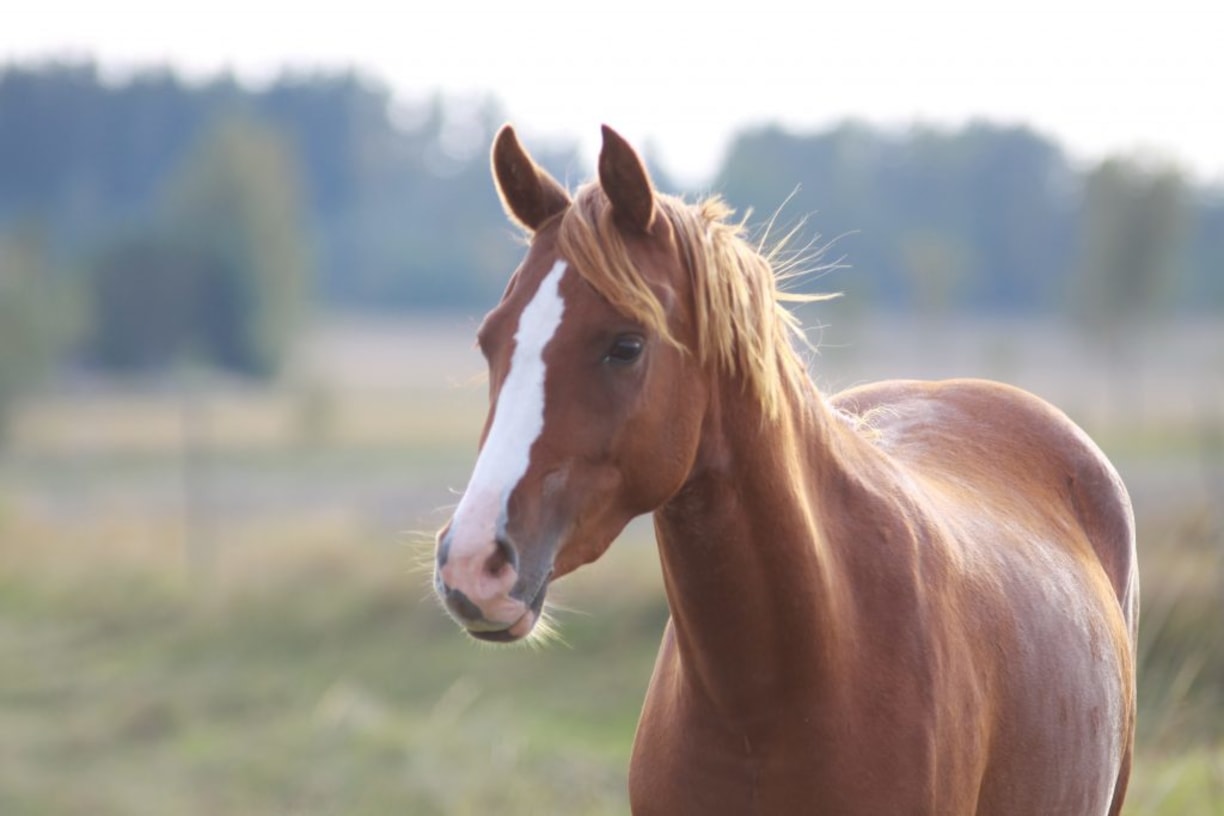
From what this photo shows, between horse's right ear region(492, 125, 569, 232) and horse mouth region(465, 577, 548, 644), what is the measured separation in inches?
31.5

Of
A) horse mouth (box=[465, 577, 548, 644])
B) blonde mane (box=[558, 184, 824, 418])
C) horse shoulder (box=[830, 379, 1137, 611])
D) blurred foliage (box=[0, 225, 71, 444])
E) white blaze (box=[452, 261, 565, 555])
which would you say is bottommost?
blurred foliage (box=[0, 225, 71, 444])

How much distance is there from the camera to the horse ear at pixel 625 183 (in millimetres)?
2527

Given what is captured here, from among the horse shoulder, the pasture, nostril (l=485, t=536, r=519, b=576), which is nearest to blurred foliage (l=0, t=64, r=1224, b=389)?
the pasture

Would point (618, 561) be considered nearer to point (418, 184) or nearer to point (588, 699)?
point (588, 699)

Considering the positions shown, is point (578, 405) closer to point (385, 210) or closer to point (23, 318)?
point (23, 318)

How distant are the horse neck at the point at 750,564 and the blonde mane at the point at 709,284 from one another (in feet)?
0.27

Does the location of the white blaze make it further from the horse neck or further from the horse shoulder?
the horse shoulder

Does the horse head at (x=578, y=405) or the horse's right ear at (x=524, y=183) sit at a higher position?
the horse's right ear at (x=524, y=183)

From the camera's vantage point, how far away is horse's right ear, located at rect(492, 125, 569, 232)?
2.80m

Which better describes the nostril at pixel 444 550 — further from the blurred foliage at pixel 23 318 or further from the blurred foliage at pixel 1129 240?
the blurred foliage at pixel 1129 240

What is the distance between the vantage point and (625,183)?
257 centimetres

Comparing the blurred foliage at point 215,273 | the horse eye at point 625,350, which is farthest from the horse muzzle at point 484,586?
the blurred foliage at point 215,273

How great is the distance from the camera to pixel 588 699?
898cm

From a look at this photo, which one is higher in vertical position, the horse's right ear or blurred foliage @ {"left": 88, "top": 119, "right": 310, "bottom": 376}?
the horse's right ear
